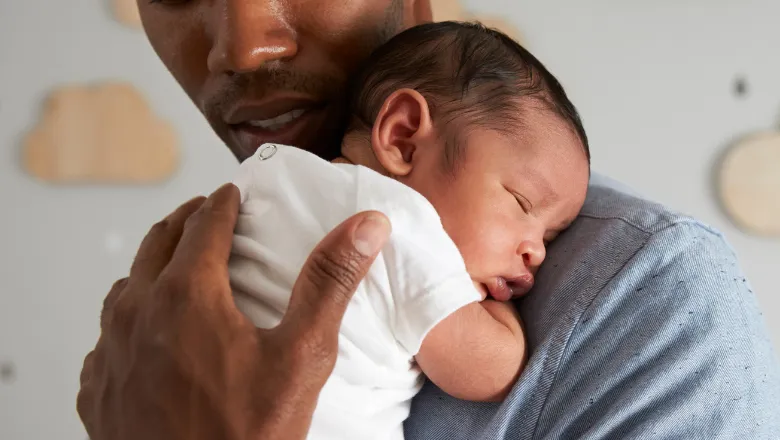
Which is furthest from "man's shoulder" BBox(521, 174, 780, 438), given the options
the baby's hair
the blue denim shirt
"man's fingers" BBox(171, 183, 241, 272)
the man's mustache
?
the man's mustache

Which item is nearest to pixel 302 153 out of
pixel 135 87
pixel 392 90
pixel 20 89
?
pixel 392 90

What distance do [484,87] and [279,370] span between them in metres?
0.34

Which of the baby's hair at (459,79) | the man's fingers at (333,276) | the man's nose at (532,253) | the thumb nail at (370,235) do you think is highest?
the baby's hair at (459,79)

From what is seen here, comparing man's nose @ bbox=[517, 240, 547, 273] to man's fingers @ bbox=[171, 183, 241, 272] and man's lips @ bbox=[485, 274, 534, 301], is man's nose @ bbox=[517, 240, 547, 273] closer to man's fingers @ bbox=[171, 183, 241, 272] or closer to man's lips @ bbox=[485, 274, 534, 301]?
man's lips @ bbox=[485, 274, 534, 301]

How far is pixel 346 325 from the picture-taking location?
536mm

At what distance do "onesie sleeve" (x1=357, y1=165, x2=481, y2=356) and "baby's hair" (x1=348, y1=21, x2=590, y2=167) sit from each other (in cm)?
10

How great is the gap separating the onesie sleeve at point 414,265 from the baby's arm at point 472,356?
0.02 m

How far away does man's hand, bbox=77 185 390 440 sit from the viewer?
50cm

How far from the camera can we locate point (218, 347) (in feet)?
1.69

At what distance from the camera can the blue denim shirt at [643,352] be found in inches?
20.9

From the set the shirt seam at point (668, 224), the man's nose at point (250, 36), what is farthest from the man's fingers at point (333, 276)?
the man's nose at point (250, 36)

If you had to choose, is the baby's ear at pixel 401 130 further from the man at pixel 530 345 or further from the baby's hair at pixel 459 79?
the man at pixel 530 345

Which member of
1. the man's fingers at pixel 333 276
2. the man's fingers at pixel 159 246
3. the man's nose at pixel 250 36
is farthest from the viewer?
the man's nose at pixel 250 36

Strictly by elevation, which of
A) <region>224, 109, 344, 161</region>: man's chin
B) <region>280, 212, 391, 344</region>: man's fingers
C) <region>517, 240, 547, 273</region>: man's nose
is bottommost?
<region>224, 109, 344, 161</region>: man's chin
